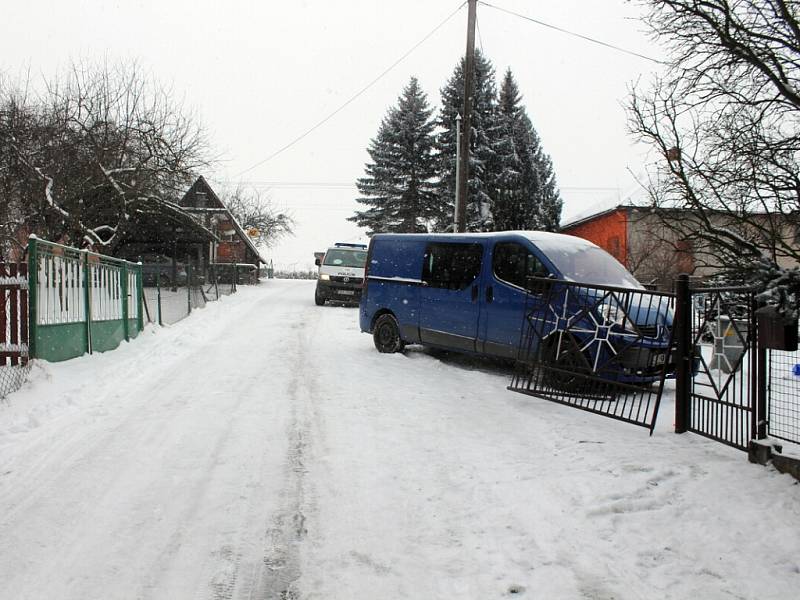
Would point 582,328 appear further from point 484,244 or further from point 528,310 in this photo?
point 484,244

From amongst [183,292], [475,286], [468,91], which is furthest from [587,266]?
[183,292]

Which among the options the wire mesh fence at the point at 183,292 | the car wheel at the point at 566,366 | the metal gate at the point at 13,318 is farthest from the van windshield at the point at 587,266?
the wire mesh fence at the point at 183,292

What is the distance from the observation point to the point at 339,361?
955cm

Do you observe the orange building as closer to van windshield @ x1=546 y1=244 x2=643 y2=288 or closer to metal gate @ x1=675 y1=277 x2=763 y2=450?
van windshield @ x1=546 y1=244 x2=643 y2=288

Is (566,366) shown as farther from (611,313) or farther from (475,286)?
(475,286)

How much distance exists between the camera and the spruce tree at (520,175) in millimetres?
32906

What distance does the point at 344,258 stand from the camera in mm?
20188

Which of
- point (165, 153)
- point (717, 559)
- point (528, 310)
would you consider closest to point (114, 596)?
point (717, 559)

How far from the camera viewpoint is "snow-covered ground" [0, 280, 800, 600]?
297 cm

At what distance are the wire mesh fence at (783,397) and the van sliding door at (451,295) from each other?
4.63 m

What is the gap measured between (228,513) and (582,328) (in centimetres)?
445

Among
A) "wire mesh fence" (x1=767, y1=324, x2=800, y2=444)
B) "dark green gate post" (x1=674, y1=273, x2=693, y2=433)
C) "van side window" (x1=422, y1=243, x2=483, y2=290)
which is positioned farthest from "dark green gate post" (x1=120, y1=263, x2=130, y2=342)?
"wire mesh fence" (x1=767, y1=324, x2=800, y2=444)

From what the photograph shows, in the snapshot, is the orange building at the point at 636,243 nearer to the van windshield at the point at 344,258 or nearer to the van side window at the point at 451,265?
the van side window at the point at 451,265

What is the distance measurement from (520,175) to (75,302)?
1219 inches
